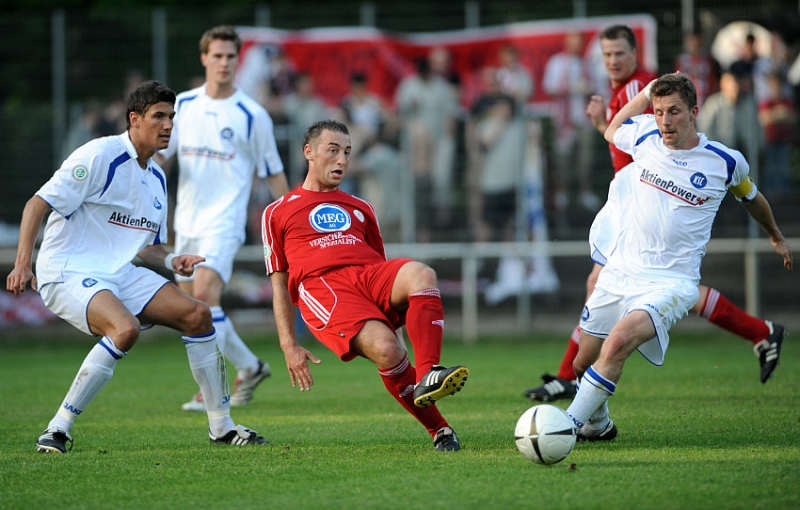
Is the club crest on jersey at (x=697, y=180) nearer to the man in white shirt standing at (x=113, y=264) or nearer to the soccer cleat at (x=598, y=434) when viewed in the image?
the soccer cleat at (x=598, y=434)

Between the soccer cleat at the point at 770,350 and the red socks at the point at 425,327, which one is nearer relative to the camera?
the red socks at the point at 425,327

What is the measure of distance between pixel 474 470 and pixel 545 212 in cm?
966

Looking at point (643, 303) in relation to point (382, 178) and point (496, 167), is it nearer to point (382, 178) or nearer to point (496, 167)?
point (496, 167)

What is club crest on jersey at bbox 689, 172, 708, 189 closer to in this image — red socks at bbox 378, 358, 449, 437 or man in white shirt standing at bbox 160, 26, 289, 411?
red socks at bbox 378, 358, 449, 437

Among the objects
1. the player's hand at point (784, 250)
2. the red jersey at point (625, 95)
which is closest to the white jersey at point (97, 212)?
the red jersey at point (625, 95)

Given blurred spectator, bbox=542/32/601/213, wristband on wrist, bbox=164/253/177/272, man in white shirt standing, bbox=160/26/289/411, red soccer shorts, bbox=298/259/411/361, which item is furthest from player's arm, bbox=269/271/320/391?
blurred spectator, bbox=542/32/601/213

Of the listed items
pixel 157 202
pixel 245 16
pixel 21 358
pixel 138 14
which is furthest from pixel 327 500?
pixel 245 16

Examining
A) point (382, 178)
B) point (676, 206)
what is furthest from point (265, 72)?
point (676, 206)

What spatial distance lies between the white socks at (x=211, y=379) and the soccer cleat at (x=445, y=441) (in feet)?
4.52

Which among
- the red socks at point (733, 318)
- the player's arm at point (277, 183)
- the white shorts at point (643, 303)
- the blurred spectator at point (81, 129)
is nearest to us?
the white shorts at point (643, 303)

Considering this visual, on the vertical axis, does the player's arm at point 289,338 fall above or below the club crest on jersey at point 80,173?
below

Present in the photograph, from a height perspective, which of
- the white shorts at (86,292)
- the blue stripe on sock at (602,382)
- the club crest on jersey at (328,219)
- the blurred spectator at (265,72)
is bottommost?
the blue stripe on sock at (602,382)

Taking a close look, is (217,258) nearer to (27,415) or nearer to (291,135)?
(27,415)

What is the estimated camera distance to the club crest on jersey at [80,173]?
6.46 m
